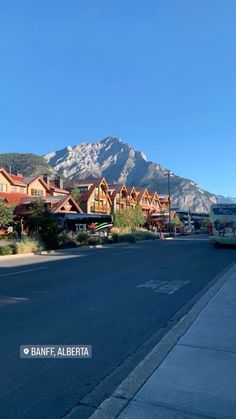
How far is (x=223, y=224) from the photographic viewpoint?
28.6 m

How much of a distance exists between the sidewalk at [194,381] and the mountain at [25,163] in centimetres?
13411

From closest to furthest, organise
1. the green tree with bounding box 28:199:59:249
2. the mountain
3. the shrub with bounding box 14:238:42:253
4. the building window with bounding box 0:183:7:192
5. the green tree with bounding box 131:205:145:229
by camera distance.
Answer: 1. the shrub with bounding box 14:238:42:253
2. the green tree with bounding box 28:199:59:249
3. the building window with bounding box 0:183:7:192
4. the green tree with bounding box 131:205:145:229
5. the mountain

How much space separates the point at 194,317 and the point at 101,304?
7.02 feet

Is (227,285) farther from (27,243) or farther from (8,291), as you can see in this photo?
(27,243)

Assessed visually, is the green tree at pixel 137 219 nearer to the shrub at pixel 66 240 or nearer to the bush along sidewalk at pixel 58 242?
the bush along sidewalk at pixel 58 242

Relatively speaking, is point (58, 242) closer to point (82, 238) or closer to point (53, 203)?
point (82, 238)

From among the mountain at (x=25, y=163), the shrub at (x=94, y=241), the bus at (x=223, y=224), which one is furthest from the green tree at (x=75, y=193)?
the mountain at (x=25, y=163)

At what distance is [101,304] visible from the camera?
8.48 m

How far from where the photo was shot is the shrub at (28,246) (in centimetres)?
2417

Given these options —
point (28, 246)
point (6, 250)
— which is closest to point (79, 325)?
Answer: point (6, 250)

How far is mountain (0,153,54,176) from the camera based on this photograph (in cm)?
14055

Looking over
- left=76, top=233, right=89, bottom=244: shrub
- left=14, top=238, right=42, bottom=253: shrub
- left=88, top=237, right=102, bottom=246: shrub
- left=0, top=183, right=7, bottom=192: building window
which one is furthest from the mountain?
left=14, top=238, right=42, bottom=253: shrub

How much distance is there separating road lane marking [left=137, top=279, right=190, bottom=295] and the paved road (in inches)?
1.0

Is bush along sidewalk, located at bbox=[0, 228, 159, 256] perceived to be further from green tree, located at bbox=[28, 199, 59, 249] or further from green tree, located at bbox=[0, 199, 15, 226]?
green tree, located at bbox=[0, 199, 15, 226]
